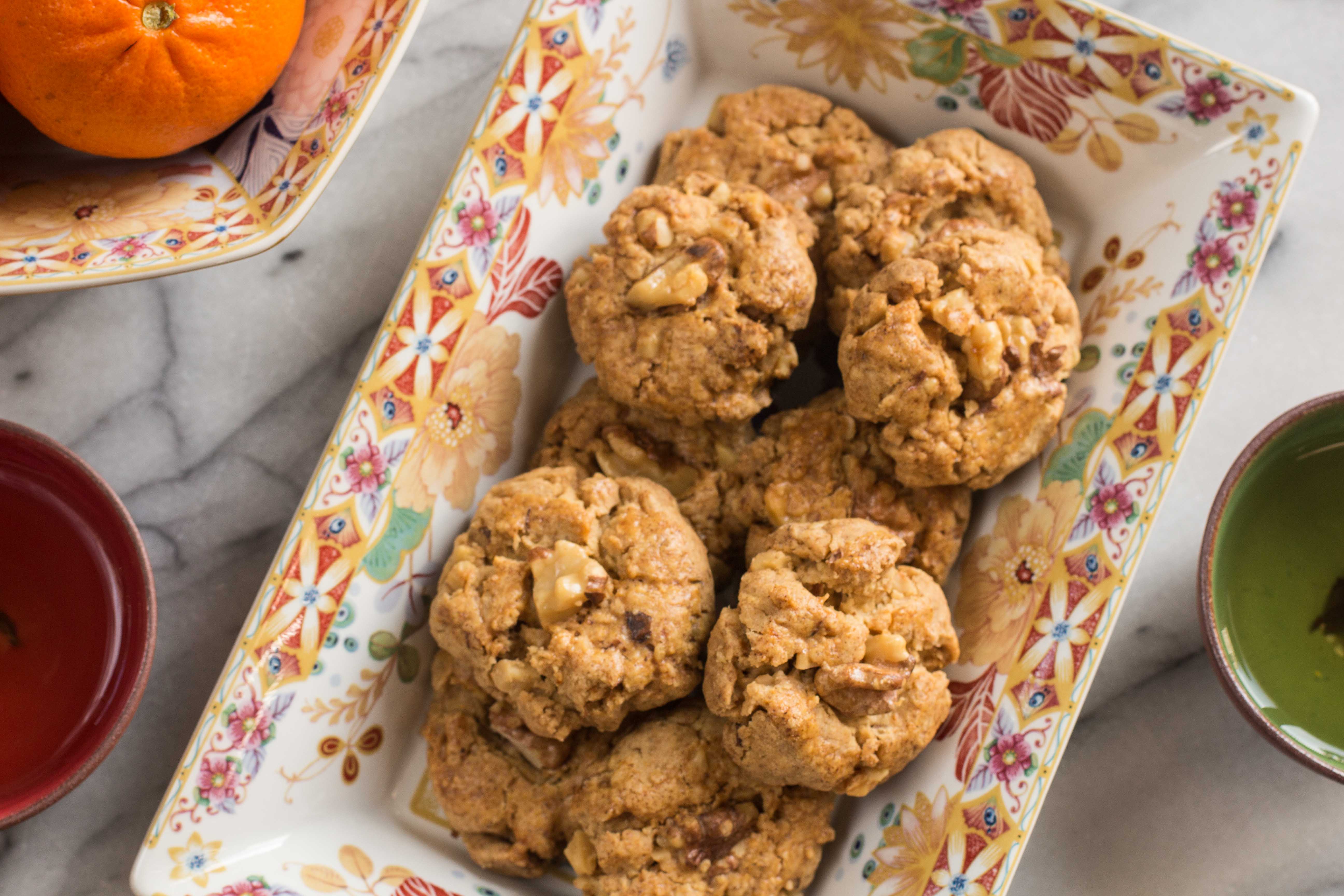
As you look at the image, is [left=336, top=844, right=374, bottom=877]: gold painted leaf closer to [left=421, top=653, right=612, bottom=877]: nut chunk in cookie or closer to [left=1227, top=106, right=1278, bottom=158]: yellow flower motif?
[left=421, top=653, right=612, bottom=877]: nut chunk in cookie

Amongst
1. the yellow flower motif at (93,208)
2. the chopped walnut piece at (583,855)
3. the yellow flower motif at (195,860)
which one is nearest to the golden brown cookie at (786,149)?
the yellow flower motif at (93,208)

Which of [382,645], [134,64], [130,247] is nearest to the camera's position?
[134,64]

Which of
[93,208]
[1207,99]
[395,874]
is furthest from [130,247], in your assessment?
[1207,99]

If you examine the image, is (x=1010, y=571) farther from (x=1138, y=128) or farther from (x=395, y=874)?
(x=395, y=874)

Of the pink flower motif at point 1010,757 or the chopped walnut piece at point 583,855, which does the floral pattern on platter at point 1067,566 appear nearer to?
the pink flower motif at point 1010,757

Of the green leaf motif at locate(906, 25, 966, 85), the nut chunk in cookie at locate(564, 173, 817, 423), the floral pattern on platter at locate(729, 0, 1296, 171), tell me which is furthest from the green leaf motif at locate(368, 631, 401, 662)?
the green leaf motif at locate(906, 25, 966, 85)

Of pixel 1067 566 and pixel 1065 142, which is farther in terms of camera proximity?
pixel 1065 142
